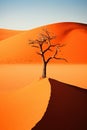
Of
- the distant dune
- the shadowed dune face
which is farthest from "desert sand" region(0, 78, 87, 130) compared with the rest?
the distant dune

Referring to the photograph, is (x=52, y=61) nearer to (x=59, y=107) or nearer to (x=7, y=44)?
(x=7, y=44)

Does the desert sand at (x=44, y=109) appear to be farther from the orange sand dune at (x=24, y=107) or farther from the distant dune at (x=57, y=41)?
the distant dune at (x=57, y=41)

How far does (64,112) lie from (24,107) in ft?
5.57

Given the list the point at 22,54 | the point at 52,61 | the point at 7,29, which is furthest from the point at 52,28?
the point at 7,29

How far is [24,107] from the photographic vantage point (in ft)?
36.5

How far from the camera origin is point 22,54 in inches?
2474

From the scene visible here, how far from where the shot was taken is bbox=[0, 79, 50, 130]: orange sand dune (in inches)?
377

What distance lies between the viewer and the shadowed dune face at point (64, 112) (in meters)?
9.47

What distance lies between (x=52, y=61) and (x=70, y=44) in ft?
43.3

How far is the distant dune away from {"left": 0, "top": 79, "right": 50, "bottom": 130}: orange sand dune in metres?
43.2

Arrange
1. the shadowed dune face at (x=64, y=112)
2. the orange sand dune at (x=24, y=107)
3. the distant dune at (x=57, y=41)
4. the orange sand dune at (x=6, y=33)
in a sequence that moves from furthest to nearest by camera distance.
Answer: the orange sand dune at (x=6, y=33) < the distant dune at (x=57, y=41) < the orange sand dune at (x=24, y=107) < the shadowed dune face at (x=64, y=112)

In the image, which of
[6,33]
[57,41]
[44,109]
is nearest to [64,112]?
[44,109]

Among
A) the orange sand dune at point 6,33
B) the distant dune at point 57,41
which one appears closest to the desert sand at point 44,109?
the distant dune at point 57,41

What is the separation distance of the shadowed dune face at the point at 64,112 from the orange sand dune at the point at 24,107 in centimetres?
26
